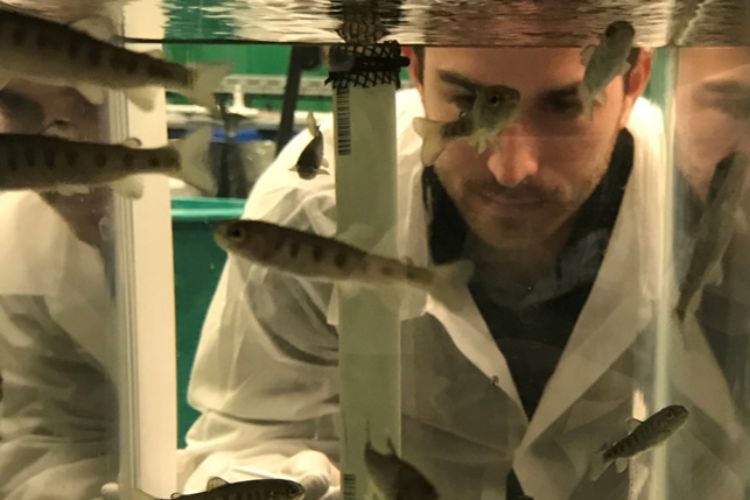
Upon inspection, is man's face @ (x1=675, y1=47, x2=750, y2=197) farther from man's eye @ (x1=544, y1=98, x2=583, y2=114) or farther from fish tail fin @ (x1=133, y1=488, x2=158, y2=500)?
fish tail fin @ (x1=133, y1=488, x2=158, y2=500)

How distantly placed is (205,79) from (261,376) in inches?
52.6

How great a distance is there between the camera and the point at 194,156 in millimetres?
1478

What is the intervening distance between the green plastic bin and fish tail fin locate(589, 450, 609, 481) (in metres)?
1.23

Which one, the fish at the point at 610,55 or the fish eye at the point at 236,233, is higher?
the fish at the point at 610,55

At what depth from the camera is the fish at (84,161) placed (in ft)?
4.31

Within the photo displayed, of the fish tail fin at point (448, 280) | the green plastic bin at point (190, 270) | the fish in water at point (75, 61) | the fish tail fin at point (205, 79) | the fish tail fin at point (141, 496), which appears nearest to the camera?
the fish in water at point (75, 61)

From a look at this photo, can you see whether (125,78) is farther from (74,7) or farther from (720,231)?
(720,231)

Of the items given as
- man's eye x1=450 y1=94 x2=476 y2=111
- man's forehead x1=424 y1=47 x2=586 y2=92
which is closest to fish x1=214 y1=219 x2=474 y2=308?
man's eye x1=450 y1=94 x2=476 y2=111

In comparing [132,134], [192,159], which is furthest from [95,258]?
[192,159]

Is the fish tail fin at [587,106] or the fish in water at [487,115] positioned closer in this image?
the fish in water at [487,115]

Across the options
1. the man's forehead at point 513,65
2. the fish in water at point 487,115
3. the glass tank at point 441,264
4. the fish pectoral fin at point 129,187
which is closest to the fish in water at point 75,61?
the fish pectoral fin at point 129,187

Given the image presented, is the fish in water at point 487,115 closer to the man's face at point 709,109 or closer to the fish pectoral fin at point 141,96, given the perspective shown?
the fish pectoral fin at point 141,96

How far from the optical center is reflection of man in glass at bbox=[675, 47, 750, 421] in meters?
2.23

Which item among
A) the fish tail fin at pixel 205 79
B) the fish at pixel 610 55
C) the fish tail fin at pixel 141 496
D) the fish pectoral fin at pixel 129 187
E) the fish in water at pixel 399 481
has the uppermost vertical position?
the fish at pixel 610 55
